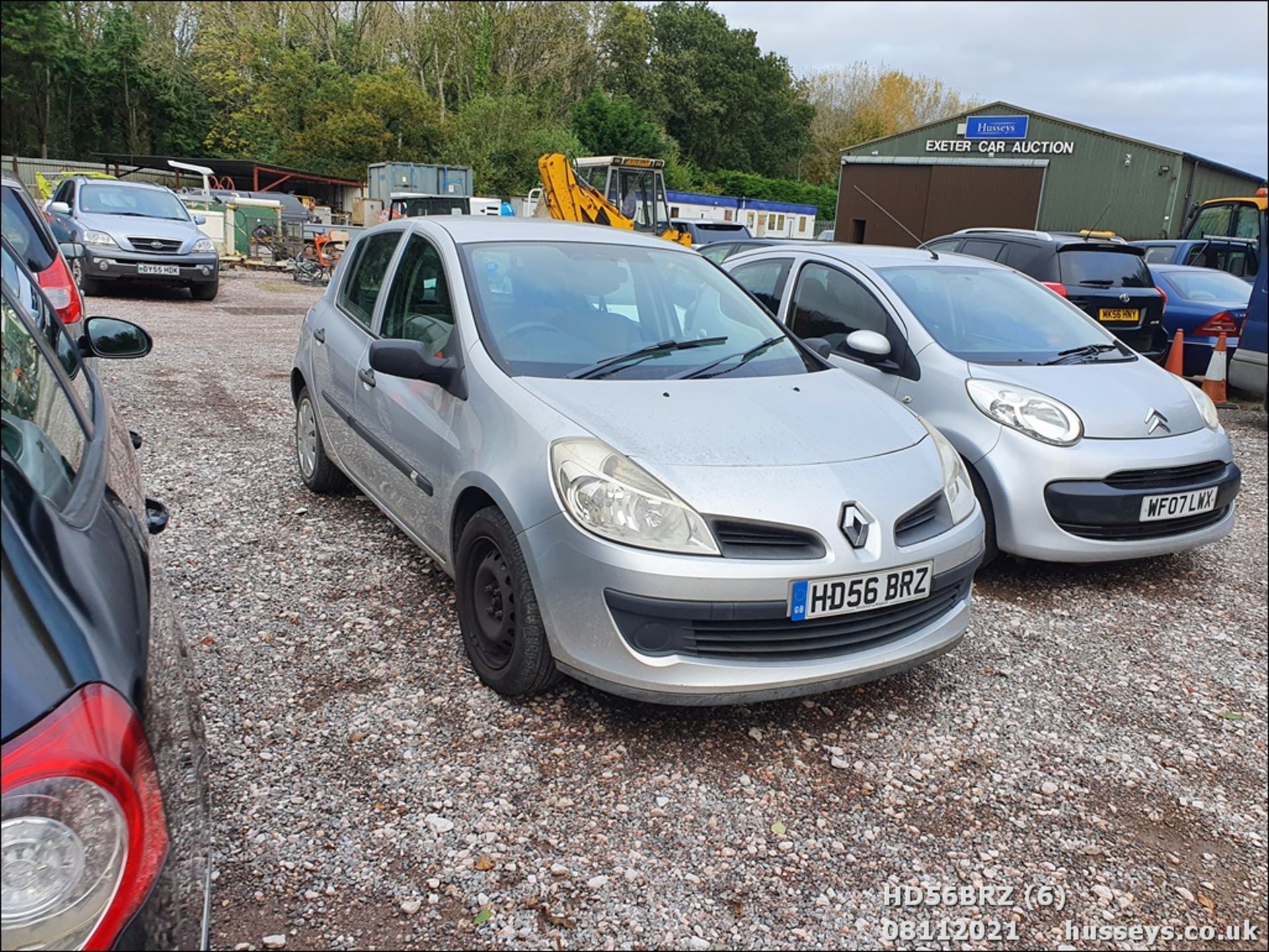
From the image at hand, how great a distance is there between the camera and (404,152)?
36.8 metres

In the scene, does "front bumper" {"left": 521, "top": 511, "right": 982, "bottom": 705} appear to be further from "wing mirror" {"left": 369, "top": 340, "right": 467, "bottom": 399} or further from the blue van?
the blue van

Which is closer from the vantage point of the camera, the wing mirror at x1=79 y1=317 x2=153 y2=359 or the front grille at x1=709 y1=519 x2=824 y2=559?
the front grille at x1=709 y1=519 x2=824 y2=559

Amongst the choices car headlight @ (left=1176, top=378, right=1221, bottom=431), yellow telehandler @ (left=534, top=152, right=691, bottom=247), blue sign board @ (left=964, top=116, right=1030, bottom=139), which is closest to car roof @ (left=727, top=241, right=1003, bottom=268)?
car headlight @ (left=1176, top=378, right=1221, bottom=431)

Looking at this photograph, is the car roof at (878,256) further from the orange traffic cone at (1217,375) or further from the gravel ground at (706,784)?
the orange traffic cone at (1217,375)

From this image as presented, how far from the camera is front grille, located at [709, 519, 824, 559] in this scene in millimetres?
2832

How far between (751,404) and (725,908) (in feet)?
5.56

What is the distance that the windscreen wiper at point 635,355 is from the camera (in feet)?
11.5

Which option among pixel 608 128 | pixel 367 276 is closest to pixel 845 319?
pixel 367 276

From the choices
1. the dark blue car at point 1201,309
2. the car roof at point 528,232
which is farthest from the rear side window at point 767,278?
the dark blue car at point 1201,309

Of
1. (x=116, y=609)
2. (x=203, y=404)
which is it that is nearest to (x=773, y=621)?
(x=116, y=609)

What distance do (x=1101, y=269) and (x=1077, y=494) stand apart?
232 inches

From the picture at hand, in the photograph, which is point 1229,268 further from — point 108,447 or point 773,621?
point 108,447

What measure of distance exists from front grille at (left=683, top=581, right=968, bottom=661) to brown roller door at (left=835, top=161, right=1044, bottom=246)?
27508mm

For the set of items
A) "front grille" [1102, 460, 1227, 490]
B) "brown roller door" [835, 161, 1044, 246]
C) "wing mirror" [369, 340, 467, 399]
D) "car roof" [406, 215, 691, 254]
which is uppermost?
"brown roller door" [835, 161, 1044, 246]
